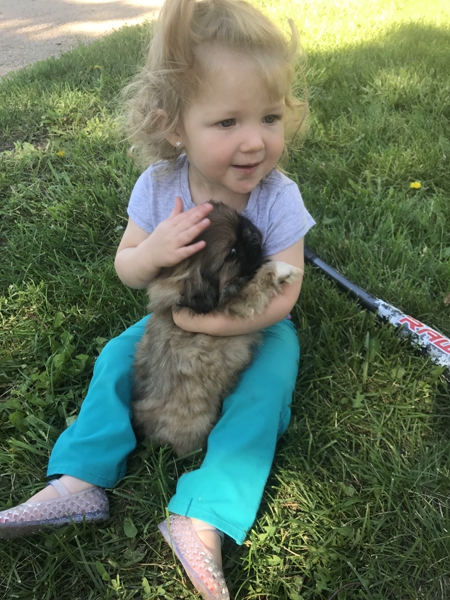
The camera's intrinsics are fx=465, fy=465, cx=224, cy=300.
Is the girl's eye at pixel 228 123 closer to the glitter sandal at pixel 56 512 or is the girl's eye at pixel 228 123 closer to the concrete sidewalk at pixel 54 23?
the glitter sandal at pixel 56 512

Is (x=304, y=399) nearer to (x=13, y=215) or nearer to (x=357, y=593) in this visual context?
(x=357, y=593)

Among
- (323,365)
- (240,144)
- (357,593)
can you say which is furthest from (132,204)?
(357,593)

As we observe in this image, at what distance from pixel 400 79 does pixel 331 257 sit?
2.82 meters

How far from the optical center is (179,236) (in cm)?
189

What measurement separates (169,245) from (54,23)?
8.67m

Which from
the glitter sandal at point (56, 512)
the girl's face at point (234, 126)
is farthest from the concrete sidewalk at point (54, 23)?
the glitter sandal at point (56, 512)

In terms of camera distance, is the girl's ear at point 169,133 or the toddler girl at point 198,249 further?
the girl's ear at point 169,133

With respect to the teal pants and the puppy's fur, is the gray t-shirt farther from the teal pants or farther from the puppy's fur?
the teal pants

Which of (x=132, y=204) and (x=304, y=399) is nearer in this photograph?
(x=304, y=399)

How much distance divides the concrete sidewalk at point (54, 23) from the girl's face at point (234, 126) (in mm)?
5857

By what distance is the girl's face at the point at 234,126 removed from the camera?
74.2 inches

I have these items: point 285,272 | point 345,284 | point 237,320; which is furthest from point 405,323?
point 237,320

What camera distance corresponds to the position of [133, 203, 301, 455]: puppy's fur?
1952 millimetres

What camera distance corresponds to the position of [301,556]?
5.83 ft
